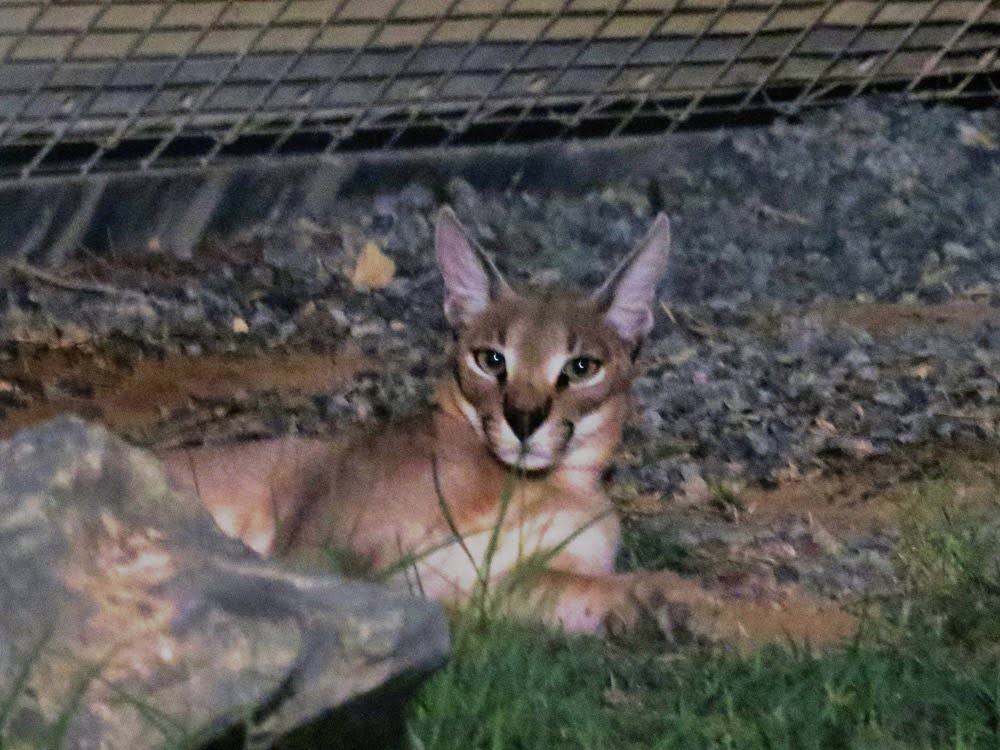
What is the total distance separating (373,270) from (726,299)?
3.40 feet

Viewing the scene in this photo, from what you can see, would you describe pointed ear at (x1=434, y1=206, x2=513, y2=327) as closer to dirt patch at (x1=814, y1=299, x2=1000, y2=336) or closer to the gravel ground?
the gravel ground

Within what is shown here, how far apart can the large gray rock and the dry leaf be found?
3.20 m

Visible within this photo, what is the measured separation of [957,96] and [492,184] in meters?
1.73

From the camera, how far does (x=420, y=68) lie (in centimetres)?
546

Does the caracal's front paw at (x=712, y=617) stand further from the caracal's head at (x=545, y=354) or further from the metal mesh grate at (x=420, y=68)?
the metal mesh grate at (x=420, y=68)

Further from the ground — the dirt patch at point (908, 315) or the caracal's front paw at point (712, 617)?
the caracal's front paw at point (712, 617)

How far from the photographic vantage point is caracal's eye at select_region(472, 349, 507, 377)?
10.2ft

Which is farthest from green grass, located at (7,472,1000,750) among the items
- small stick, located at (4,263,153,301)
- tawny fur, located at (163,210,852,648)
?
small stick, located at (4,263,153,301)

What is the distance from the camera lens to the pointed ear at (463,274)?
324 cm

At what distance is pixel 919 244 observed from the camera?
5512 millimetres

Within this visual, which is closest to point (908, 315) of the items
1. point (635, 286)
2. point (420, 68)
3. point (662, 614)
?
point (420, 68)

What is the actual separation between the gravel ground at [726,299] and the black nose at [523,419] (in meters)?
0.53

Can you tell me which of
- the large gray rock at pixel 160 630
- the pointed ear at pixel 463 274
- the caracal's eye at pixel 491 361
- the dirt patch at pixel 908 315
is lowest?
the dirt patch at pixel 908 315

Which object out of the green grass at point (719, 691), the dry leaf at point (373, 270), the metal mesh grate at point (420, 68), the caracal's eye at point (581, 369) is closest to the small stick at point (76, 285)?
the metal mesh grate at point (420, 68)
